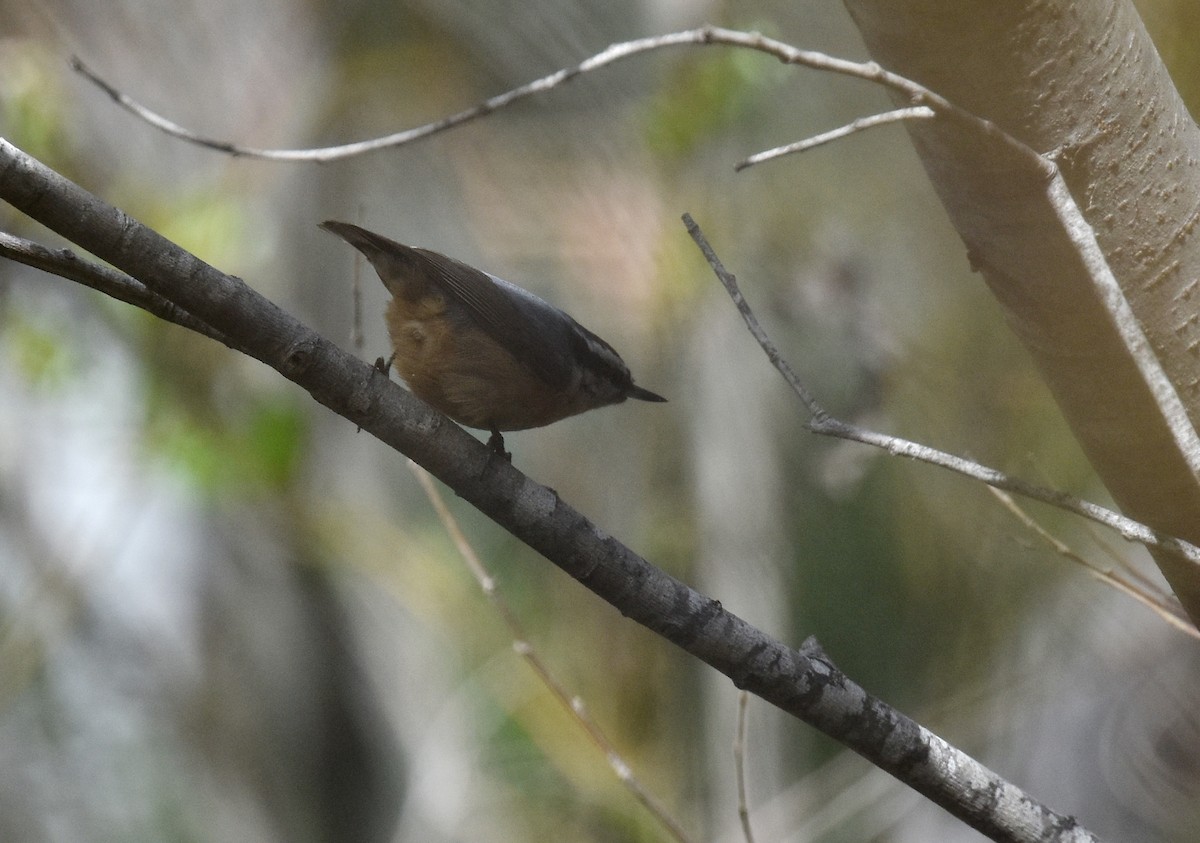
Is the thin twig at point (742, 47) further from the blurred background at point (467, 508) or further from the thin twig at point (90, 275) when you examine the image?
the blurred background at point (467, 508)

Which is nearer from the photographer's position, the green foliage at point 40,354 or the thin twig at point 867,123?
the thin twig at point 867,123

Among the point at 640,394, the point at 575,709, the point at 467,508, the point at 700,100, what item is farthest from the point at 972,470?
the point at 467,508

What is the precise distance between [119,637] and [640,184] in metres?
3.68

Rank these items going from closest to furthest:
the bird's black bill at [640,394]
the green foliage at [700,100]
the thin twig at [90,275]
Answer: the thin twig at [90,275] → the bird's black bill at [640,394] → the green foliage at [700,100]

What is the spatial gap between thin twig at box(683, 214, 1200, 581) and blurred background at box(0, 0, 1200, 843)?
2480mm

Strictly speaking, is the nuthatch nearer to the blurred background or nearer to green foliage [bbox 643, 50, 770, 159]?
the blurred background

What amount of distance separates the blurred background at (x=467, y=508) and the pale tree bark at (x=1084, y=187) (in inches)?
96.4

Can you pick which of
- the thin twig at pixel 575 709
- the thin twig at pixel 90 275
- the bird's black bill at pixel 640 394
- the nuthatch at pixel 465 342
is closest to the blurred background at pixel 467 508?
the bird's black bill at pixel 640 394

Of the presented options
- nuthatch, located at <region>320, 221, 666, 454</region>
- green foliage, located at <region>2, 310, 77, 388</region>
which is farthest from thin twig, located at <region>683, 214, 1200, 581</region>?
green foliage, located at <region>2, 310, 77, 388</region>

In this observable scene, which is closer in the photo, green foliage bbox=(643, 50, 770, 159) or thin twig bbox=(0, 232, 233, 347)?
thin twig bbox=(0, 232, 233, 347)

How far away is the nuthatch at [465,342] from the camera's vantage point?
2475 mm


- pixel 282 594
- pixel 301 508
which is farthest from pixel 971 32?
pixel 282 594

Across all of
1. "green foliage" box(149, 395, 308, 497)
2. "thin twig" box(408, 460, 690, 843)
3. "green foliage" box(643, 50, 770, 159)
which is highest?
"green foliage" box(643, 50, 770, 159)

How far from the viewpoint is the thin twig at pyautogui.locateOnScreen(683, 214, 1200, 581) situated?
4.39 ft
